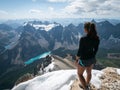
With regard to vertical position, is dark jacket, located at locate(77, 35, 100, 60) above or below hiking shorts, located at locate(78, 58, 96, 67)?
above

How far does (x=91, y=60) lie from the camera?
46.1 ft

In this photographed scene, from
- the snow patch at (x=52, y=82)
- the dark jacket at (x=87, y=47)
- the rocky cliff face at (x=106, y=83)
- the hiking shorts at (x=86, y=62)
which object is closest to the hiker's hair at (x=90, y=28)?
the dark jacket at (x=87, y=47)

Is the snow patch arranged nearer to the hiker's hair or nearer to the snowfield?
the snowfield

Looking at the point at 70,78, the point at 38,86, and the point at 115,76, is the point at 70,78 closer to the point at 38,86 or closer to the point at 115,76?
the point at 38,86

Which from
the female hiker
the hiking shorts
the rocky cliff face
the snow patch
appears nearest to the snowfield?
the snow patch

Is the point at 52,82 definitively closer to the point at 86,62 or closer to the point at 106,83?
the point at 106,83

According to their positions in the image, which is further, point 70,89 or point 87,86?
point 70,89

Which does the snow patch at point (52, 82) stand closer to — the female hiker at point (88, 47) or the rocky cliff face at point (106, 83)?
the rocky cliff face at point (106, 83)

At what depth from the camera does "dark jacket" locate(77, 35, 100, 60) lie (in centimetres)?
1326

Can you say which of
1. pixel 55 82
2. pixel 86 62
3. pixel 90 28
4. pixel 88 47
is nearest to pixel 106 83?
pixel 86 62

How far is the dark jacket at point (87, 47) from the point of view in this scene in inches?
522

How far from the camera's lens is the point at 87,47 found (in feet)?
44.2

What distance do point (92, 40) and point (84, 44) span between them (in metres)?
0.63

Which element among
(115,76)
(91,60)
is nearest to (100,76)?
(115,76)
